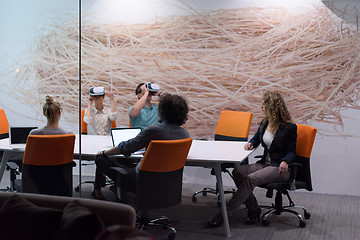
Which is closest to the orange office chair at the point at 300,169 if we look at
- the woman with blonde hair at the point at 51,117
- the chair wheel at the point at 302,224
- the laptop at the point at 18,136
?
the chair wheel at the point at 302,224

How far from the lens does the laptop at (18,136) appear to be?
10.1 feet

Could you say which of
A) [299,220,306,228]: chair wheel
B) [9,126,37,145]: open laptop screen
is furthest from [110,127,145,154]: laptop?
[299,220,306,228]: chair wheel

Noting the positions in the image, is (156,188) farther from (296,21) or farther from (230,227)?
(296,21)

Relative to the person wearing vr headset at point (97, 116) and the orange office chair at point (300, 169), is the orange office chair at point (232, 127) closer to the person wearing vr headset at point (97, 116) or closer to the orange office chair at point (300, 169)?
the orange office chair at point (300, 169)

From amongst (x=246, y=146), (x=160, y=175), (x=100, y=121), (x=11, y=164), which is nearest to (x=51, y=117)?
(x=11, y=164)

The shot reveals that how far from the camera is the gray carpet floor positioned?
161 inches

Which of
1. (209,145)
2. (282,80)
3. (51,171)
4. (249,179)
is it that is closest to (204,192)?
(209,145)

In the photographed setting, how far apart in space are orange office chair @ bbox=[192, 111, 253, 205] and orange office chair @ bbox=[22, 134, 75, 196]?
2.30 m

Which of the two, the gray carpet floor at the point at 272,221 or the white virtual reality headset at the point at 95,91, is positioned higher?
the white virtual reality headset at the point at 95,91

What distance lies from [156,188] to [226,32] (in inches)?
120

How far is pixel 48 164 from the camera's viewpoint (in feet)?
10.5

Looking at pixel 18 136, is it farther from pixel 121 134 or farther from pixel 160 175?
pixel 121 134

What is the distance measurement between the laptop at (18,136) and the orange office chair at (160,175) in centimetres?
88

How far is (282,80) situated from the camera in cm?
587
